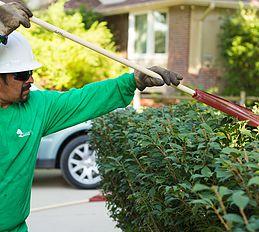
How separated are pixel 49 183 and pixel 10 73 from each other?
22.8 ft

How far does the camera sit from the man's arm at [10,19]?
3268mm

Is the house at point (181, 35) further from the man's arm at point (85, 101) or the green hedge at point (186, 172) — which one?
the man's arm at point (85, 101)

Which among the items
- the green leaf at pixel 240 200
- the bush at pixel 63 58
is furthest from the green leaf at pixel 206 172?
the bush at pixel 63 58

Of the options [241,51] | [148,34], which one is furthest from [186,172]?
[148,34]

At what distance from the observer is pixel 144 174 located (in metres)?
3.59

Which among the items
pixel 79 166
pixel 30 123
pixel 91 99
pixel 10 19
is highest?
pixel 10 19

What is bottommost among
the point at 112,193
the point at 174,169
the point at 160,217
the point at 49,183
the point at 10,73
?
the point at 49,183

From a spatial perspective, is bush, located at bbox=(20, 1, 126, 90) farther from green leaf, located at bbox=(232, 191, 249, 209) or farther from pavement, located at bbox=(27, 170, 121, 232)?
green leaf, located at bbox=(232, 191, 249, 209)

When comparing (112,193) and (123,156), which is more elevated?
(123,156)

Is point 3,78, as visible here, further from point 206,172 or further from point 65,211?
point 65,211

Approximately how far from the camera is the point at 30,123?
135 inches

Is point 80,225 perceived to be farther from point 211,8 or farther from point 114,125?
point 211,8

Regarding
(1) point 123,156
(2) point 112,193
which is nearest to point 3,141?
(1) point 123,156

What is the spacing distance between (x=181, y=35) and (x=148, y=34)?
1673 millimetres
